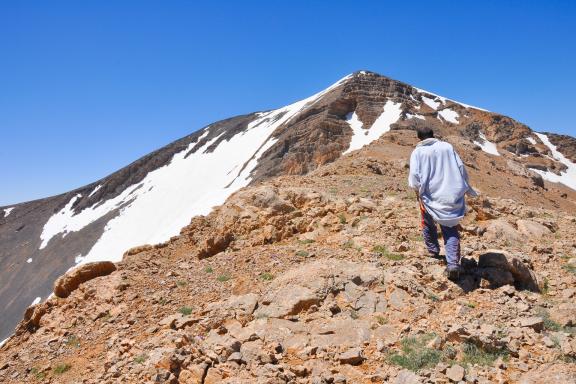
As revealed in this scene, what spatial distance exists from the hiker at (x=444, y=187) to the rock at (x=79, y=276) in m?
6.14

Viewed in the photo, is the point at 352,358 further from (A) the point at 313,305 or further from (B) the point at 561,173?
(B) the point at 561,173

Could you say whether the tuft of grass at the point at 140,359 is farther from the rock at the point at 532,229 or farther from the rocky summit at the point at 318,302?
the rock at the point at 532,229

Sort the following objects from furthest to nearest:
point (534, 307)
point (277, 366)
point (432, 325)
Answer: point (534, 307), point (432, 325), point (277, 366)

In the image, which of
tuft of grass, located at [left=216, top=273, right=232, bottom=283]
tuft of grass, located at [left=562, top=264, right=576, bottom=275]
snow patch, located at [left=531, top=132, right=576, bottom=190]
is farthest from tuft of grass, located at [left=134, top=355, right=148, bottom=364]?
snow patch, located at [left=531, top=132, right=576, bottom=190]

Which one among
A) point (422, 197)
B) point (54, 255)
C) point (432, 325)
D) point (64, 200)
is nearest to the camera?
point (432, 325)

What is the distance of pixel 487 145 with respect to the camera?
139 ft

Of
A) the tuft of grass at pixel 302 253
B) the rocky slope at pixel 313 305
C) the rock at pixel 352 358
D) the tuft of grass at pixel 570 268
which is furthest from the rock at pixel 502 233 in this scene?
the rock at pixel 352 358

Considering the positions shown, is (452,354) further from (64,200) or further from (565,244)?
(64,200)

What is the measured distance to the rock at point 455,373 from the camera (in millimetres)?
4352

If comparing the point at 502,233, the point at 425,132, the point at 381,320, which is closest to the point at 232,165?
the point at 502,233

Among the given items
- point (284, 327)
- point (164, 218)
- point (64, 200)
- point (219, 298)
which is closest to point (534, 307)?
point (284, 327)

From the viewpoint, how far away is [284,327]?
5.72 metres

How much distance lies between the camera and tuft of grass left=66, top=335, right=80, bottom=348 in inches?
269

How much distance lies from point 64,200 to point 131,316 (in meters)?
85.4
